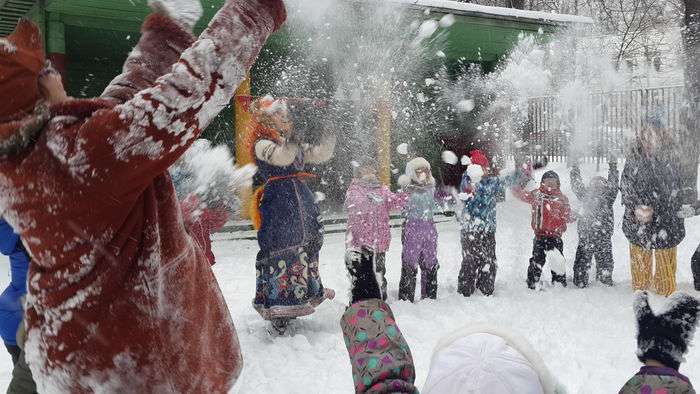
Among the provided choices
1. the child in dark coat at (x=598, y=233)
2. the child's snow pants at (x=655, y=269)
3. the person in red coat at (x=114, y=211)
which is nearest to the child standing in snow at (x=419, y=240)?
the child in dark coat at (x=598, y=233)

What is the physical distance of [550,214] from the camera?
5875mm

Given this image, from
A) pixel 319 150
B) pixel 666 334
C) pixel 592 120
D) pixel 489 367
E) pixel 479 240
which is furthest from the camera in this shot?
pixel 592 120

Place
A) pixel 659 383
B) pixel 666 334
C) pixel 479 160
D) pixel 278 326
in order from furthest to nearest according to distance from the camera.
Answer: pixel 479 160, pixel 278 326, pixel 666 334, pixel 659 383

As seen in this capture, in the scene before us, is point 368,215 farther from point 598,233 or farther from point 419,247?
point 598,233

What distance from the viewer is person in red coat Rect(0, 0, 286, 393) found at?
1.06m

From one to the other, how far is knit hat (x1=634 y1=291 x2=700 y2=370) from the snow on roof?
8360mm

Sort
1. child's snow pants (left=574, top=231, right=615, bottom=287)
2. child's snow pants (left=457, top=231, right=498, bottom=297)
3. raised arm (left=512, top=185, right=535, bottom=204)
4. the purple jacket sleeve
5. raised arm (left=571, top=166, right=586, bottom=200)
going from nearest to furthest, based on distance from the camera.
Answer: the purple jacket sleeve → child's snow pants (left=457, top=231, right=498, bottom=297) → child's snow pants (left=574, top=231, right=615, bottom=287) → raised arm (left=512, top=185, right=535, bottom=204) → raised arm (left=571, top=166, right=586, bottom=200)

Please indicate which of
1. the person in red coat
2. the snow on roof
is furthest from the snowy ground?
the snow on roof

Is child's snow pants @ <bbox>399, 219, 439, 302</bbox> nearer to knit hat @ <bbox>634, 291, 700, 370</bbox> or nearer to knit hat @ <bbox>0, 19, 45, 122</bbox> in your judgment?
knit hat @ <bbox>634, 291, 700, 370</bbox>

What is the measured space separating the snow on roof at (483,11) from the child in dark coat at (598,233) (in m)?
4.59

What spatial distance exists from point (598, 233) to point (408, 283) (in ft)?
6.58

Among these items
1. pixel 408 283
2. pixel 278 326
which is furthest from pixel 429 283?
pixel 278 326

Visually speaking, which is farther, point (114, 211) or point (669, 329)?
point (669, 329)

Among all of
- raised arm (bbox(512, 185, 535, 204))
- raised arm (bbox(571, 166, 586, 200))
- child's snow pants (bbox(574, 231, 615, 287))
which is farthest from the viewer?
raised arm (bbox(571, 166, 586, 200))
